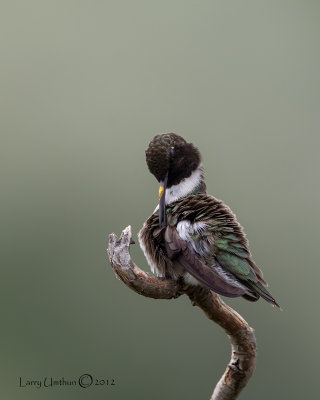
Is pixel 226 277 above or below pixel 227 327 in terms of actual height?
above

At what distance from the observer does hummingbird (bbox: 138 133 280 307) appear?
14.6ft

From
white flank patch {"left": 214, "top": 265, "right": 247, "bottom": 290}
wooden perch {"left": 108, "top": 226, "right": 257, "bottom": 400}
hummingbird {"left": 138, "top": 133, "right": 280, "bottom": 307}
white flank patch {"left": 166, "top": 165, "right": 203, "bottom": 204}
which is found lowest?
wooden perch {"left": 108, "top": 226, "right": 257, "bottom": 400}

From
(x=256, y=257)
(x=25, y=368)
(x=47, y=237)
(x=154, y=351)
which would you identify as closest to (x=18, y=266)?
(x=47, y=237)

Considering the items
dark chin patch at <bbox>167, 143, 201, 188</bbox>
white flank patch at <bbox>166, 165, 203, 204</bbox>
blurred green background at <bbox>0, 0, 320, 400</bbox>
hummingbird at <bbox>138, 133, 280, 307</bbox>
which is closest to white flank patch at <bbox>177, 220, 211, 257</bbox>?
hummingbird at <bbox>138, 133, 280, 307</bbox>

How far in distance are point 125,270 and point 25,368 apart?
5650 mm

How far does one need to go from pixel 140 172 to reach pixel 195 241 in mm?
5853

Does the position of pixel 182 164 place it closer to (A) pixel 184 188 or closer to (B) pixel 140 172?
(A) pixel 184 188

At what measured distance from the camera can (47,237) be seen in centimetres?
1035

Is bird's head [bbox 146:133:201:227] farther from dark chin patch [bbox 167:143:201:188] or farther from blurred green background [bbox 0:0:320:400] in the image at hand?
blurred green background [bbox 0:0:320:400]

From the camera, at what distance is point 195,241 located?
180 inches

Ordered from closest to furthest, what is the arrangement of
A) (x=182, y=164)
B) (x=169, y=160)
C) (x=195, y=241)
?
(x=195, y=241) < (x=169, y=160) < (x=182, y=164)

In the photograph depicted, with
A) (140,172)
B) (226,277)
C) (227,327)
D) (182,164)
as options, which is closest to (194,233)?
(226,277)

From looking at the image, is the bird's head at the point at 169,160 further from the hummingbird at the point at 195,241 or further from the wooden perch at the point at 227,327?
the wooden perch at the point at 227,327

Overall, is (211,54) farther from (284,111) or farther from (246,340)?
(246,340)
